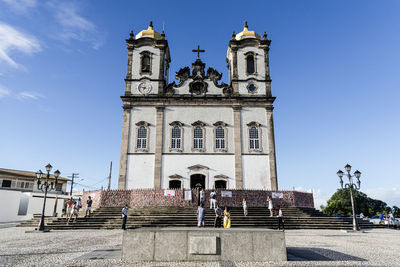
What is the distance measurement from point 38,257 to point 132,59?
2308 cm

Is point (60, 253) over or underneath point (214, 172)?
underneath

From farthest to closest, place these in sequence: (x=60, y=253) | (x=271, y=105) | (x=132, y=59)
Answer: (x=132, y=59), (x=271, y=105), (x=60, y=253)

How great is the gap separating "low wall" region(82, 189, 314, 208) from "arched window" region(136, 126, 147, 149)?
5550 mm

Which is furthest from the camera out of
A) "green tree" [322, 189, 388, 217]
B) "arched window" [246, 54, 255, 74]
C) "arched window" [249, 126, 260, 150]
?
"green tree" [322, 189, 388, 217]

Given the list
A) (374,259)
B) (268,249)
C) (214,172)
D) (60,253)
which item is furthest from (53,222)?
(374,259)

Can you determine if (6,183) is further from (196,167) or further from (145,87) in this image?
(196,167)

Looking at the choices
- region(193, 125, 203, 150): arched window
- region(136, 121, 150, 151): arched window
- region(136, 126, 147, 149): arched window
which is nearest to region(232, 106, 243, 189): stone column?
region(193, 125, 203, 150): arched window

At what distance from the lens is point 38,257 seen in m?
7.17

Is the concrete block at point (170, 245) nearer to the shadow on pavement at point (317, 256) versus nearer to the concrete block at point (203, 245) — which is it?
the concrete block at point (203, 245)

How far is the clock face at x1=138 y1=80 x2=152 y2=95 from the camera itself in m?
26.4

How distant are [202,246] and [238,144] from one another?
18.4m

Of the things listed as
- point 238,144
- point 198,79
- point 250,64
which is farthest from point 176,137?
point 250,64

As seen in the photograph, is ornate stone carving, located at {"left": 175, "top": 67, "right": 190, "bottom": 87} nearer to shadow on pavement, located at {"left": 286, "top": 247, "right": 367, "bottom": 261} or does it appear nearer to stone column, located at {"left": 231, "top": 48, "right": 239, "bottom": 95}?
stone column, located at {"left": 231, "top": 48, "right": 239, "bottom": 95}

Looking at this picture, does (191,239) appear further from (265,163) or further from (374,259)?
(265,163)
